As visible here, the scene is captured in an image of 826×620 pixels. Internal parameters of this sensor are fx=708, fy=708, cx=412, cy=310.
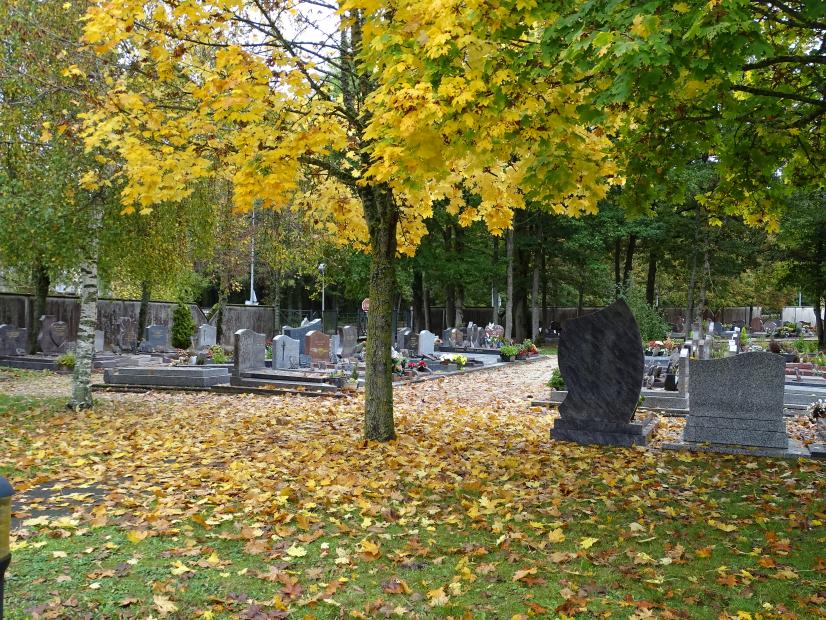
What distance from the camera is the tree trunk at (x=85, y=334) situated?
1245 cm

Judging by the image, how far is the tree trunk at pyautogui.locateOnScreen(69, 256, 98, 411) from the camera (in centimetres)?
1245

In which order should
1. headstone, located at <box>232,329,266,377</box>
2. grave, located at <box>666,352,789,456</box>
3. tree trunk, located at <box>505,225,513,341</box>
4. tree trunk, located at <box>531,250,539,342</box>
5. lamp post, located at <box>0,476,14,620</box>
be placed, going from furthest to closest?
tree trunk, located at <box>531,250,539,342</box> < tree trunk, located at <box>505,225,513,341</box> < headstone, located at <box>232,329,266,377</box> < grave, located at <box>666,352,789,456</box> < lamp post, located at <box>0,476,14,620</box>

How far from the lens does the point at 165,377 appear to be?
1720 centimetres

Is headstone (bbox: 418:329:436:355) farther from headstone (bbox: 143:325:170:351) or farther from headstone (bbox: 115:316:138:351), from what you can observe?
headstone (bbox: 115:316:138:351)

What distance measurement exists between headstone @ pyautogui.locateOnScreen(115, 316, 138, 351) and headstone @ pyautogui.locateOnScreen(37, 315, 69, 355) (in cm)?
261

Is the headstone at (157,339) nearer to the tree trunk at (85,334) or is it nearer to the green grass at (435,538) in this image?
the tree trunk at (85,334)

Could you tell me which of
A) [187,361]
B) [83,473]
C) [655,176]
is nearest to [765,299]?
[187,361]

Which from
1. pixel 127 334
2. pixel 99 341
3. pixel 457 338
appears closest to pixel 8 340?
pixel 99 341

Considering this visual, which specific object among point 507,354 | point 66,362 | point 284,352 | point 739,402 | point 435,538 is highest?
point 284,352

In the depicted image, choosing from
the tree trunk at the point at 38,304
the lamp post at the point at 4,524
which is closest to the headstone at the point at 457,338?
the tree trunk at the point at 38,304

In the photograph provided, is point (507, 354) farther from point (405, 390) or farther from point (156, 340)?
point (156, 340)

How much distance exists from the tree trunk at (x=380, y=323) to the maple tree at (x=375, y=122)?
0.02m

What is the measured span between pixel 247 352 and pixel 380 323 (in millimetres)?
8593

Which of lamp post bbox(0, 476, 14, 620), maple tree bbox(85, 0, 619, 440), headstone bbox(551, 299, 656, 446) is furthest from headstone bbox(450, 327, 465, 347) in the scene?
lamp post bbox(0, 476, 14, 620)
